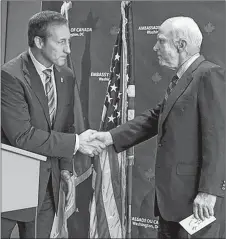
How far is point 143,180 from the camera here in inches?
138

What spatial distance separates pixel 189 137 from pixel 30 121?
0.95m

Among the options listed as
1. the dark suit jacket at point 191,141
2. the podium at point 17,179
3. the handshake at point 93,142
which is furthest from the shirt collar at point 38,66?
the dark suit jacket at point 191,141

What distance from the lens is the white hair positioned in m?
2.19

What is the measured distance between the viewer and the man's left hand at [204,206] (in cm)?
207

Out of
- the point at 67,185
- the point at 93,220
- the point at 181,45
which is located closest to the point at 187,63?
the point at 181,45

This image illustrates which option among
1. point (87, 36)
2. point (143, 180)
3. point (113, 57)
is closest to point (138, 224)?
point (143, 180)

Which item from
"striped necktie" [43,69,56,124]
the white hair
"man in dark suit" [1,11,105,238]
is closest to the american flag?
"man in dark suit" [1,11,105,238]

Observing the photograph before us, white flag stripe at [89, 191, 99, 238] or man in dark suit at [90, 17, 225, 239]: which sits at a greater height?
man in dark suit at [90, 17, 225, 239]

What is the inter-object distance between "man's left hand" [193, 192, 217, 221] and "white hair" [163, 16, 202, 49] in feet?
2.61

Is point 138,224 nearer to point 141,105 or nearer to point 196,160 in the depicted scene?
point 141,105

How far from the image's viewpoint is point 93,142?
2748 millimetres

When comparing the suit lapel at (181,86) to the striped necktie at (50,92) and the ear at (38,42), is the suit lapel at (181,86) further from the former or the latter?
the ear at (38,42)

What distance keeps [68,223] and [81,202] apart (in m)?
0.24

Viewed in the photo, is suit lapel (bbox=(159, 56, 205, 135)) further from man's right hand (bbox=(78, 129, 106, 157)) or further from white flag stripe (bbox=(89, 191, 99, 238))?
white flag stripe (bbox=(89, 191, 99, 238))
